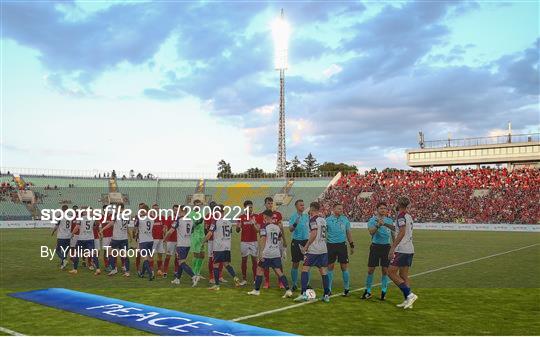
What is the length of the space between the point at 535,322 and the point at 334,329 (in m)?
4.06

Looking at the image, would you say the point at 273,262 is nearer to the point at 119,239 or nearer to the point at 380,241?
the point at 380,241

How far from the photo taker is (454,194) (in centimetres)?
5097

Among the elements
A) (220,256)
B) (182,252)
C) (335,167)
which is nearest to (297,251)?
(220,256)

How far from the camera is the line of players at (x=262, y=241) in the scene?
1068cm

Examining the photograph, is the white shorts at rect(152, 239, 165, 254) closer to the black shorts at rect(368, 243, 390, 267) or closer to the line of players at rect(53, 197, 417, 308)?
the line of players at rect(53, 197, 417, 308)

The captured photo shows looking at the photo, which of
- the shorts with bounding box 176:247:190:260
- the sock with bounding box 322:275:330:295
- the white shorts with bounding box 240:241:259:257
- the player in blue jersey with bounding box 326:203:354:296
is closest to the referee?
the player in blue jersey with bounding box 326:203:354:296

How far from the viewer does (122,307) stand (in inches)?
401

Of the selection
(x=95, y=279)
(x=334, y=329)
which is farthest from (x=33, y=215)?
(x=334, y=329)

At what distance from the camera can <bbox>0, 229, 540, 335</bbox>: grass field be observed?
8680 mm

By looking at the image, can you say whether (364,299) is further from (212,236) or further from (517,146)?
(517,146)

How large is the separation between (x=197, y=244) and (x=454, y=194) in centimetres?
4336

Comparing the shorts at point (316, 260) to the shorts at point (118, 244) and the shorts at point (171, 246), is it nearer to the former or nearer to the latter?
the shorts at point (171, 246)

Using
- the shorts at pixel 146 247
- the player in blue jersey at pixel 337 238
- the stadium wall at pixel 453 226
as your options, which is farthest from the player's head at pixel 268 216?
the stadium wall at pixel 453 226

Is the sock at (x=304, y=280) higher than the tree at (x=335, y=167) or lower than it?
lower
